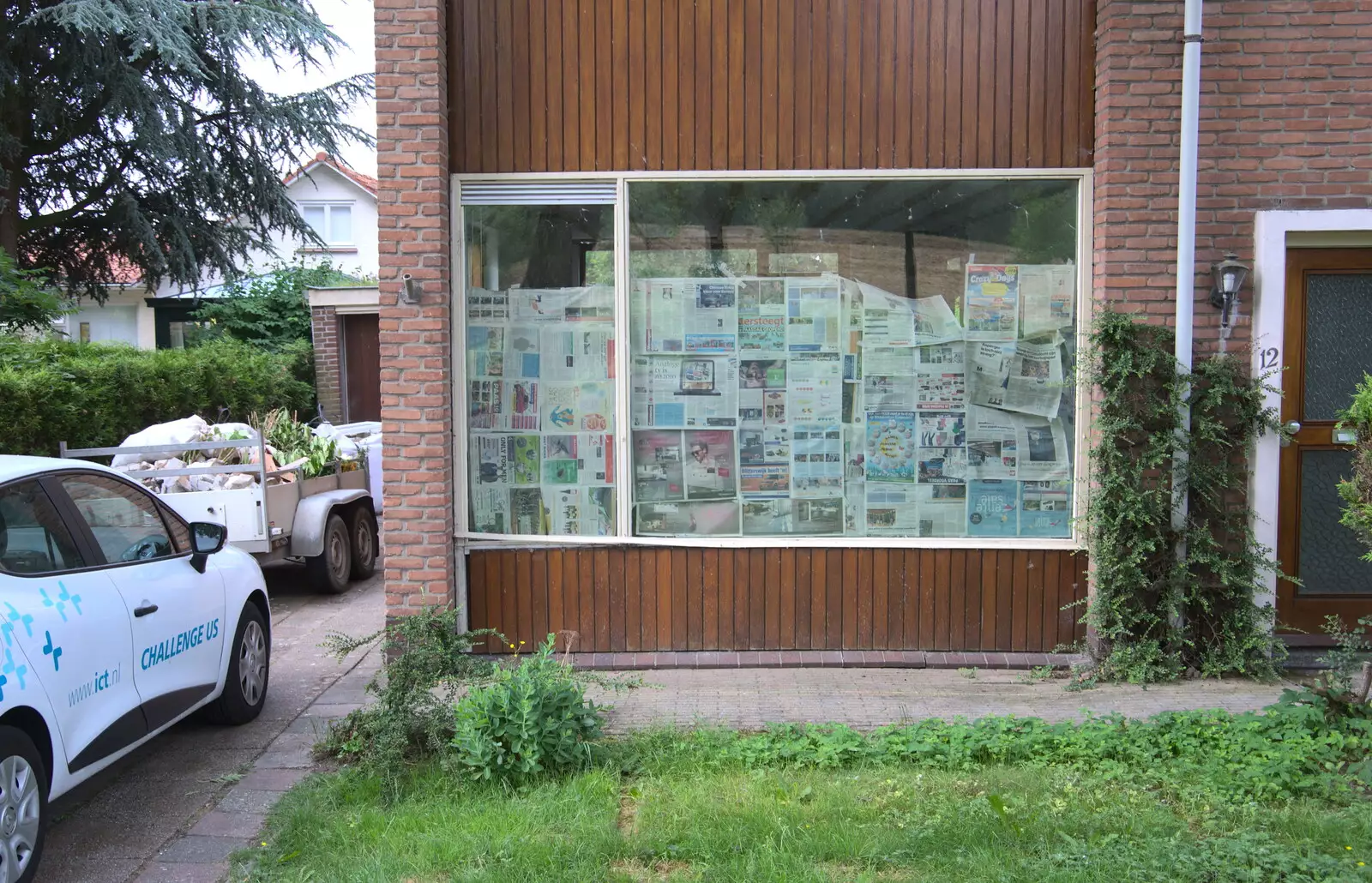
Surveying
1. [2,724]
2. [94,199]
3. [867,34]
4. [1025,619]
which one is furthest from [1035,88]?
[94,199]

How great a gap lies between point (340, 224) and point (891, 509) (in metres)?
27.5

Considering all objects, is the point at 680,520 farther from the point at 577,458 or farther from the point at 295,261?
the point at 295,261

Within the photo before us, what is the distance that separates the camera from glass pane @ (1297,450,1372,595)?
6.48 m

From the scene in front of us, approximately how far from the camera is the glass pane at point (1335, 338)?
21.0ft

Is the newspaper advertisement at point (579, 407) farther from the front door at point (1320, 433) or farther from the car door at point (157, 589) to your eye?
the front door at point (1320, 433)

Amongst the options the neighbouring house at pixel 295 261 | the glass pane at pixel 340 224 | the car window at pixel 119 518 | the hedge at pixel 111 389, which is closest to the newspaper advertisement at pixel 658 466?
the car window at pixel 119 518

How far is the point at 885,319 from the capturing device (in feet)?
22.1

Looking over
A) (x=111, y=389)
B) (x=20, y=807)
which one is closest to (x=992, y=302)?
(x=20, y=807)

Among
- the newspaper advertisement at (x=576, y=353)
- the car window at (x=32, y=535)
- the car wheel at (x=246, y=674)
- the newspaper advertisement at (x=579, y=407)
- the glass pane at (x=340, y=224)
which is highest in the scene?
the glass pane at (x=340, y=224)

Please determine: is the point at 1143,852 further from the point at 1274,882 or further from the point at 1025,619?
the point at 1025,619

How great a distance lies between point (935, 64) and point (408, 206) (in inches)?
130

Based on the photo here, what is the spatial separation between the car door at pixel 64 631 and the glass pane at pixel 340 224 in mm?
27956

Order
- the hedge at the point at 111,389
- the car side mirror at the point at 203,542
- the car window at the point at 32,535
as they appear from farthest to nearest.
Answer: the hedge at the point at 111,389
the car side mirror at the point at 203,542
the car window at the point at 32,535

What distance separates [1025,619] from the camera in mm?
6562
